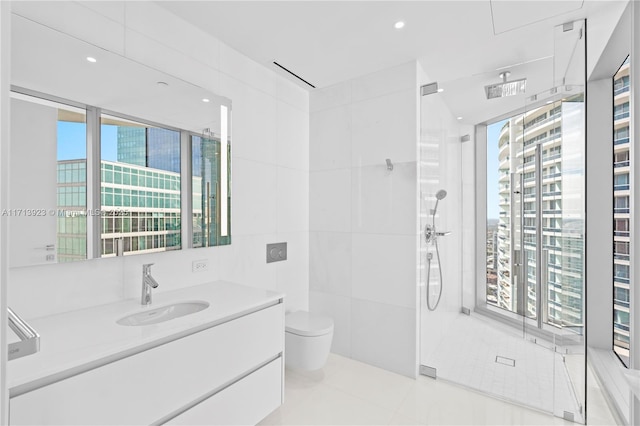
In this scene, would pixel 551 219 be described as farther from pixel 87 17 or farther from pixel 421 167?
pixel 87 17

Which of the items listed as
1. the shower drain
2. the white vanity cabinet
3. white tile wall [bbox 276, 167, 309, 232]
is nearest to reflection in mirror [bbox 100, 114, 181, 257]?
the white vanity cabinet

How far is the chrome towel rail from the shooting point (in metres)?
0.45

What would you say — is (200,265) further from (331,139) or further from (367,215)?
(331,139)

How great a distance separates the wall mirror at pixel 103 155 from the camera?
1.30 meters

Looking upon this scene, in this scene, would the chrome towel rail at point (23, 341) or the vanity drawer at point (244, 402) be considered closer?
the chrome towel rail at point (23, 341)

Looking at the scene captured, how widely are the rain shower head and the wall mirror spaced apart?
73.6 inches

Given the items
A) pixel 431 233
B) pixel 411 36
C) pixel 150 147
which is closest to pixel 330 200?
pixel 431 233

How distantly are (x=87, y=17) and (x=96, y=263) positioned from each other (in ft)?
3.87

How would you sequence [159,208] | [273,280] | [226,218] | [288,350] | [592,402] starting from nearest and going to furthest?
1. [159,208]
2. [592,402]
3. [226,218]
4. [288,350]
5. [273,280]

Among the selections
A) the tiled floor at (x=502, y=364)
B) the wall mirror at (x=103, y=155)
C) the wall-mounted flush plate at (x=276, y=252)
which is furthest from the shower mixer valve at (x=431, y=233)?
the wall mirror at (x=103, y=155)

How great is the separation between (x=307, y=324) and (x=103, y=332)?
4.55 feet

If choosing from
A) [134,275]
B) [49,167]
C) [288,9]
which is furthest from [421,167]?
[49,167]

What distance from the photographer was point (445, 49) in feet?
7.13

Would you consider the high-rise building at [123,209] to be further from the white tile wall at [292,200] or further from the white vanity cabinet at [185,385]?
the white tile wall at [292,200]
